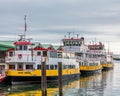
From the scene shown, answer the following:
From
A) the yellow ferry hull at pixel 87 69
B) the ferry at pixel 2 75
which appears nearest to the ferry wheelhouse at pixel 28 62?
the ferry at pixel 2 75

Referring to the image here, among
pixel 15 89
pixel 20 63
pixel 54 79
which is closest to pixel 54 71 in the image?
pixel 54 79

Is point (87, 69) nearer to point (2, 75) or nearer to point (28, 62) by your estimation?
point (28, 62)

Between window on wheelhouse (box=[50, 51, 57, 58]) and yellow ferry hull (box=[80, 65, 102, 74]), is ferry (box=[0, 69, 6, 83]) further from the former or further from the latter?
yellow ferry hull (box=[80, 65, 102, 74])

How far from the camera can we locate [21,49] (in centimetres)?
5925

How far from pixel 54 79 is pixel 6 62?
755cm

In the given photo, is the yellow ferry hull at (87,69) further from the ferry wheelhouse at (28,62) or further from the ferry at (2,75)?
the ferry at (2,75)

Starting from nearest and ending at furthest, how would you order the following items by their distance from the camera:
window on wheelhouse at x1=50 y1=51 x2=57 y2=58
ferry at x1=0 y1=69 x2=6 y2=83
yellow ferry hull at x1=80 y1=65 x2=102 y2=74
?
ferry at x1=0 y1=69 x2=6 y2=83 → window on wheelhouse at x1=50 y1=51 x2=57 y2=58 → yellow ferry hull at x1=80 y1=65 x2=102 y2=74

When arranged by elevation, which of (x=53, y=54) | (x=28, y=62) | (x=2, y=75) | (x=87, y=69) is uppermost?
(x=53, y=54)

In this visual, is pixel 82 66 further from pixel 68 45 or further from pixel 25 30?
pixel 25 30

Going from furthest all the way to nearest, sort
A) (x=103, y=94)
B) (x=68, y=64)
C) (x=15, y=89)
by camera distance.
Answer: (x=68, y=64) < (x=15, y=89) < (x=103, y=94)

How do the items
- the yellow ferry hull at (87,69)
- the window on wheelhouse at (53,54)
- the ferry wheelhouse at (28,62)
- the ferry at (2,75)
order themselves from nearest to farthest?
the ferry at (2,75) < the ferry wheelhouse at (28,62) < the window on wheelhouse at (53,54) < the yellow ferry hull at (87,69)

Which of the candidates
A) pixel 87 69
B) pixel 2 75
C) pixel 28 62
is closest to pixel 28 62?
pixel 28 62

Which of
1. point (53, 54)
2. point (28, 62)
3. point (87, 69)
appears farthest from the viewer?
point (87, 69)

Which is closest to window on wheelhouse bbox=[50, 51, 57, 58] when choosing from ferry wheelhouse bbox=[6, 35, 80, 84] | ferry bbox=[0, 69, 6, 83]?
ferry wheelhouse bbox=[6, 35, 80, 84]
